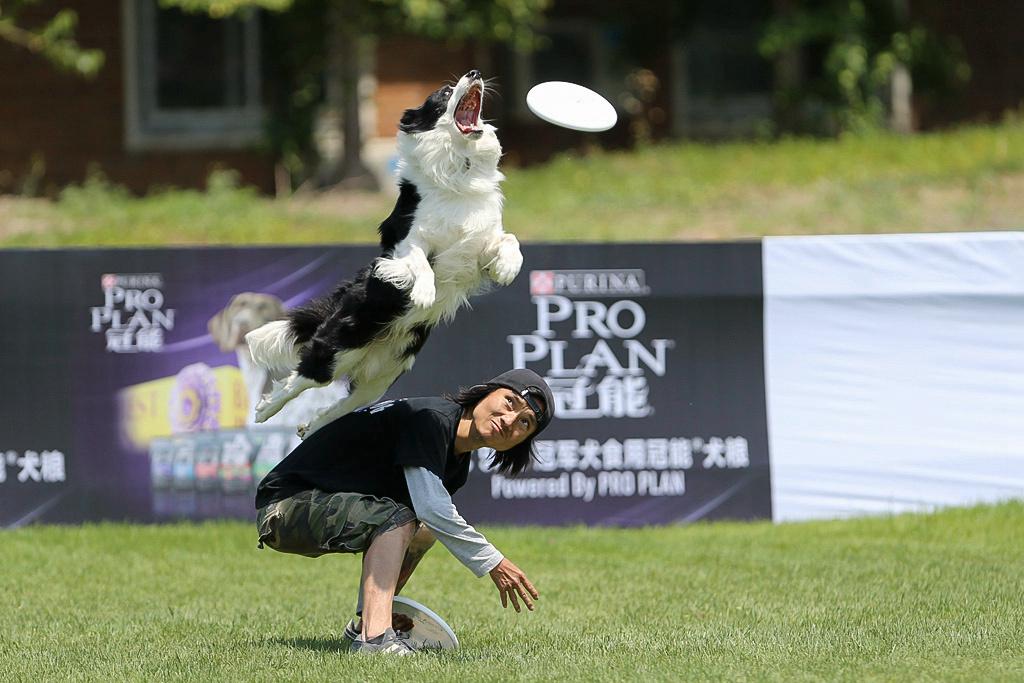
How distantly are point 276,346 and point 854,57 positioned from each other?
40.7 ft

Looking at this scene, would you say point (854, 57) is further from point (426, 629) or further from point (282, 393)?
point (282, 393)

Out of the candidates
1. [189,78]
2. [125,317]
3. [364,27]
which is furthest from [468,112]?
[189,78]

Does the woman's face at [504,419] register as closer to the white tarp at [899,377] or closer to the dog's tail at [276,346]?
the dog's tail at [276,346]

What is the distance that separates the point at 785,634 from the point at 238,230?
847 cm

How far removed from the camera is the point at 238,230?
508 inches

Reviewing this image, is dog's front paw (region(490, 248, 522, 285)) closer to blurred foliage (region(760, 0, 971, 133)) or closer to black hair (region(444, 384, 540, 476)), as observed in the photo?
black hair (region(444, 384, 540, 476))

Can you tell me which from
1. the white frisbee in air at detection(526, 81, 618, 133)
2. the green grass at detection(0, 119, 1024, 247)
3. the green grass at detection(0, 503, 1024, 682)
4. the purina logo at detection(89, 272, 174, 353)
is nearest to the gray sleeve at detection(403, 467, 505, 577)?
the green grass at detection(0, 503, 1024, 682)

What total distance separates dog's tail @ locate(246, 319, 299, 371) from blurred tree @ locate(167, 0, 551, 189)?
9466 millimetres

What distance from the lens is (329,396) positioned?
28.3 feet

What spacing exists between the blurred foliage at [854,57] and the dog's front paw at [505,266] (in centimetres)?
1194

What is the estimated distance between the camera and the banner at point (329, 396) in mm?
8719

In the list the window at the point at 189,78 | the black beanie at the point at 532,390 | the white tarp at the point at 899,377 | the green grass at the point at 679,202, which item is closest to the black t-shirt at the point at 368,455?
the black beanie at the point at 532,390

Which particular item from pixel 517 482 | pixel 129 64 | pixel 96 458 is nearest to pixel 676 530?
pixel 517 482

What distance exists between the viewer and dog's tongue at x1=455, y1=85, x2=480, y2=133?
4754 millimetres
